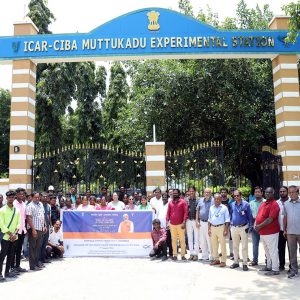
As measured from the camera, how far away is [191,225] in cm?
933

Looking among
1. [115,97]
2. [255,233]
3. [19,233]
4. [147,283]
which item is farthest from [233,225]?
[115,97]

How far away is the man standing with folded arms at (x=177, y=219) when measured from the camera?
29.6 feet

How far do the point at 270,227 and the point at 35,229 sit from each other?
490 centimetres

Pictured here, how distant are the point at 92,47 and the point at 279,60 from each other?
6229 millimetres

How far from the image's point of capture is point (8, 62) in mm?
12805

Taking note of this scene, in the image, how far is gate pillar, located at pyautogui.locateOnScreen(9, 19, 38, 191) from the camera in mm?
12086

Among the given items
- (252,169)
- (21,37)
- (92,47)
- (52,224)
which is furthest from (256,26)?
(52,224)

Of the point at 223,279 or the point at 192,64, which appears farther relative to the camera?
the point at 192,64

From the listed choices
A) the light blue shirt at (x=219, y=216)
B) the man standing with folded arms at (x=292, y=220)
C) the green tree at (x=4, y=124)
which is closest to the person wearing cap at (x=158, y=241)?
the light blue shirt at (x=219, y=216)

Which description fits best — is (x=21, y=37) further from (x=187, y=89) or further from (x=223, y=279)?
(x=223, y=279)

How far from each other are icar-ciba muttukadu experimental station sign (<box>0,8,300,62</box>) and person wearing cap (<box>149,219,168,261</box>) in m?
5.96

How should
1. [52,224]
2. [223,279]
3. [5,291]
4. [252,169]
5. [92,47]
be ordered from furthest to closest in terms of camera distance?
[252,169]
[92,47]
[52,224]
[223,279]
[5,291]

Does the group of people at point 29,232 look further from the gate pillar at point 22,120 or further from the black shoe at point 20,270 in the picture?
the gate pillar at point 22,120

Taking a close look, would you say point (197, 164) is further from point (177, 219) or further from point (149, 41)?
point (149, 41)
